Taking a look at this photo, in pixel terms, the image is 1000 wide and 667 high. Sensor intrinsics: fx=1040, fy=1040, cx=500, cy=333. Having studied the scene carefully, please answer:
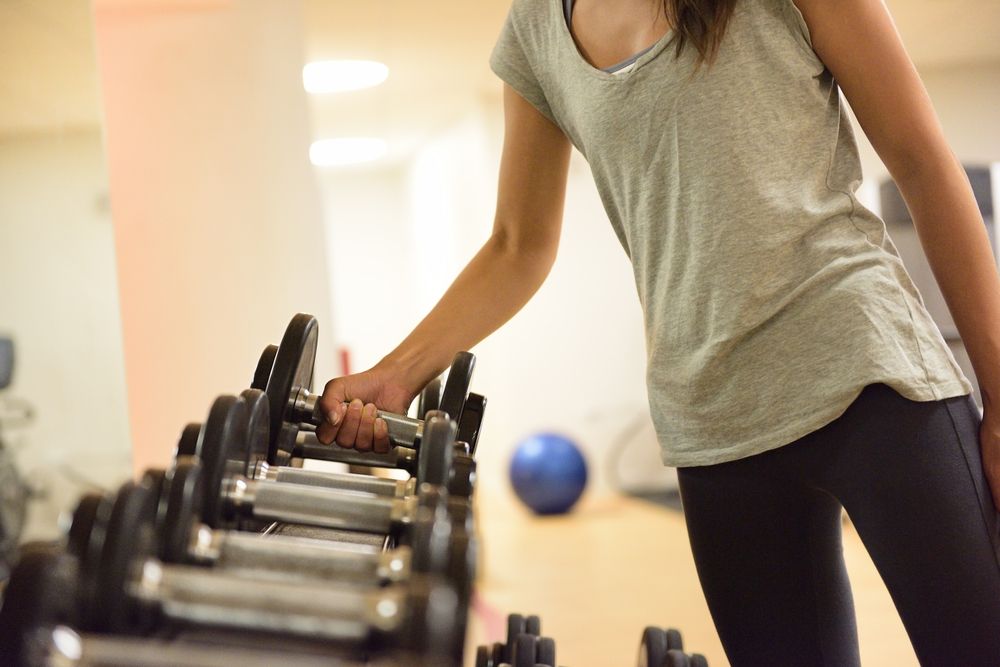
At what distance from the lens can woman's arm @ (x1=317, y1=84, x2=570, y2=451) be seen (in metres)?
1.10

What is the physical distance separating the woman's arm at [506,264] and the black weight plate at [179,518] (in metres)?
0.46

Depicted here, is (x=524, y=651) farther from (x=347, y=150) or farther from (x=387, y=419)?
(x=347, y=150)

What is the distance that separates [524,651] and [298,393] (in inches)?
13.2

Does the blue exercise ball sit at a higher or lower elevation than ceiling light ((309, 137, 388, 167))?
lower

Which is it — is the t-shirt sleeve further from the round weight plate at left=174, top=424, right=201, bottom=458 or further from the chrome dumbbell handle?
the round weight plate at left=174, top=424, right=201, bottom=458

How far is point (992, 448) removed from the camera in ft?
2.82

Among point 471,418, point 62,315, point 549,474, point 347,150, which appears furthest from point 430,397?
point 347,150

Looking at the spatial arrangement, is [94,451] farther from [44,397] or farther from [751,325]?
[751,325]

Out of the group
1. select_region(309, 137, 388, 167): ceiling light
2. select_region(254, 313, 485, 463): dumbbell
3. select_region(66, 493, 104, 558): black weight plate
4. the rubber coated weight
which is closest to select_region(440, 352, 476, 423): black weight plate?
select_region(254, 313, 485, 463): dumbbell

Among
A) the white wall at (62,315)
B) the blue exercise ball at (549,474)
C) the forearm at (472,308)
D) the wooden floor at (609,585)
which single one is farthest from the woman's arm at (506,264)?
the blue exercise ball at (549,474)

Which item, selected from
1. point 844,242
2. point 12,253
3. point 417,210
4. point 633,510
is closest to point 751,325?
point 844,242

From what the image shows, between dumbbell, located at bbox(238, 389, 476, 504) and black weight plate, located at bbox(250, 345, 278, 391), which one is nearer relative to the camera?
dumbbell, located at bbox(238, 389, 476, 504)

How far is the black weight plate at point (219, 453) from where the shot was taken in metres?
0.67

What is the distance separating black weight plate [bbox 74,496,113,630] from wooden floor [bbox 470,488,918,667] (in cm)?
170
